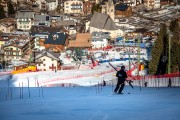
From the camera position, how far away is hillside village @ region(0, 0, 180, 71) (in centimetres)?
2173

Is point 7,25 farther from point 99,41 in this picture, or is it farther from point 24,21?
point 99,41

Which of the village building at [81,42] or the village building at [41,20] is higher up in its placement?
the village building at [41,20]

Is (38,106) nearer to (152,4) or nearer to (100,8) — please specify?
(100,8)

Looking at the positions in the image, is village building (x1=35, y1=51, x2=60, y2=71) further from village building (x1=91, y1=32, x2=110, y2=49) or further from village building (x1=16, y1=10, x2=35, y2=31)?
village building (x1=16, y1=10, x2=35, y2=31)

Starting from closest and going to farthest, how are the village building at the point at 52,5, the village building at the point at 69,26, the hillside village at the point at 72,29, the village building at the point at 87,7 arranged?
the hillside village at the point at 72,29 → the village building at the point at 69,26 → the village building at the point at 87,7 → the village building at the point at 52,5

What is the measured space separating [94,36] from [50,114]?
22.6m

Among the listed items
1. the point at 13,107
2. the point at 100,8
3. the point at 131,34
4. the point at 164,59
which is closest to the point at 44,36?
the point at 131,34

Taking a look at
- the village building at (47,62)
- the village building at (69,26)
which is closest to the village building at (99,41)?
the village building at (69,26)

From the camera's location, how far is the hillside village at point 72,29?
21.7 m

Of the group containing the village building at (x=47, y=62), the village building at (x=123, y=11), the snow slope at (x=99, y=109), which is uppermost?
the village building at (x=123, y=11)

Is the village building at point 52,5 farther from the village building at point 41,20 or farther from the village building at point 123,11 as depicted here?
the village building at point 41,20

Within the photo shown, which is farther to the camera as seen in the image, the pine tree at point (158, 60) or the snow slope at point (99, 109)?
the pine tree at point (158, 60)

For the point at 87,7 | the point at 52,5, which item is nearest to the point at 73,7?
the point at 87,7

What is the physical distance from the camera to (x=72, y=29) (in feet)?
99.7
